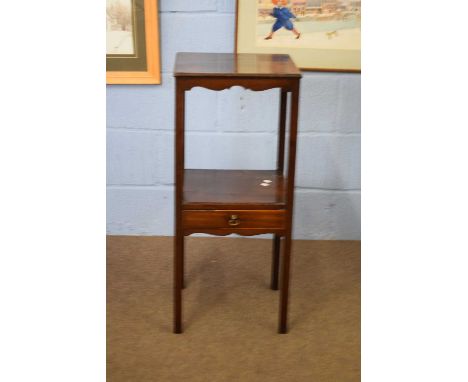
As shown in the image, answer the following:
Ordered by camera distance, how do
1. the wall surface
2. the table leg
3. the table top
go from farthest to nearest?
the wall surface
the table leg
the table top

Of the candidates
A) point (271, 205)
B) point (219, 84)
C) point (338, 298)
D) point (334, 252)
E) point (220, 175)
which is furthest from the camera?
point (334, 252)

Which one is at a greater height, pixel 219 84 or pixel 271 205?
pixel 219 84

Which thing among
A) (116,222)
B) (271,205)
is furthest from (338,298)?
(116,222)

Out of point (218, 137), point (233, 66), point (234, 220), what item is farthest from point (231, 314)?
point (233, 66)

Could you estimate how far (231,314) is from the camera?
2.62 metres

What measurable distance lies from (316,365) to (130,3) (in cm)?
159

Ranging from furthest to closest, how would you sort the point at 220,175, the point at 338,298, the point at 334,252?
the point at 334,252 → the point at 338,298 → the point at 220,175

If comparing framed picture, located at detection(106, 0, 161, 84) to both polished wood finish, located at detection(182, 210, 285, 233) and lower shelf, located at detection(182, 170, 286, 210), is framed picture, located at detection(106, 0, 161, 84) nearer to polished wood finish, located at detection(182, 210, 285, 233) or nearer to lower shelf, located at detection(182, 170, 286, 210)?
lower shelf, located at detection(182, 170, 286, 210)

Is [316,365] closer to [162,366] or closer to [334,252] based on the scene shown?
[162,366]

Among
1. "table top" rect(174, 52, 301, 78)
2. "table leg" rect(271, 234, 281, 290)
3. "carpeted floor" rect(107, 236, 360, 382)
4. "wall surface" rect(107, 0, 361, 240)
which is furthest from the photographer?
"wall surface" rect(107, 0, 361, 240)

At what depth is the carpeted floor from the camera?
2305 mm

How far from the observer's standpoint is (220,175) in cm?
258

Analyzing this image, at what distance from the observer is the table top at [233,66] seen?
2148mm

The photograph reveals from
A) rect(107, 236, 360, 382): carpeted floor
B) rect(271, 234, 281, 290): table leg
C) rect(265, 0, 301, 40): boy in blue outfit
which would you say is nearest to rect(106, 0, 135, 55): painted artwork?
rect(265, 0, 301, 40): boy in blue outfit
